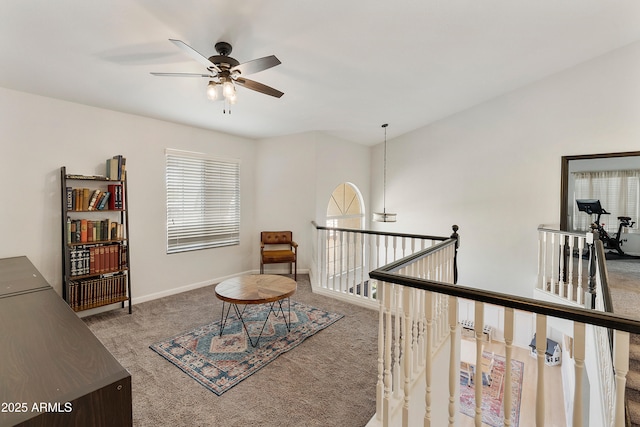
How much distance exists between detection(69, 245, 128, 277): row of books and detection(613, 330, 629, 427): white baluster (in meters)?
4.22

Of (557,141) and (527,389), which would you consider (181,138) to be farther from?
(527,389)

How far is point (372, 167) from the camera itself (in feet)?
22.0

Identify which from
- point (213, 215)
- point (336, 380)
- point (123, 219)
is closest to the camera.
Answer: point (336, 380)

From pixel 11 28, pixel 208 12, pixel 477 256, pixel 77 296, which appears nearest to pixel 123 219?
pixel 77 296

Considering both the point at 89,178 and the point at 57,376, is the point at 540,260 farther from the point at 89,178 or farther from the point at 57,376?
the point at 89,178

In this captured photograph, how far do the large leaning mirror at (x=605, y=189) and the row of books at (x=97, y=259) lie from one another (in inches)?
254

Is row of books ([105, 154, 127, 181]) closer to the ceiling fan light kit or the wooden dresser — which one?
the ceiling fan light kit

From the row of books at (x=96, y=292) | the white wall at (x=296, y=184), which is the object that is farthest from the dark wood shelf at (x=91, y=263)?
the white wall at (x=296, y=184)

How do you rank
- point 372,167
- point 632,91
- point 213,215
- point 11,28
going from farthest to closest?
1. point 372,167
2. point 213,215
3. point 632,91
4. point 11,28

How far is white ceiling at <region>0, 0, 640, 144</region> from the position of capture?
2.04m

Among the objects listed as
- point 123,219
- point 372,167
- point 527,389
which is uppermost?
point 372,167

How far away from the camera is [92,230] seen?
126 inches

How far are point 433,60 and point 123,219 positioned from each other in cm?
435

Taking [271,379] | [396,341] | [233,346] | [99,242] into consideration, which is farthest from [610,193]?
[99,242]
